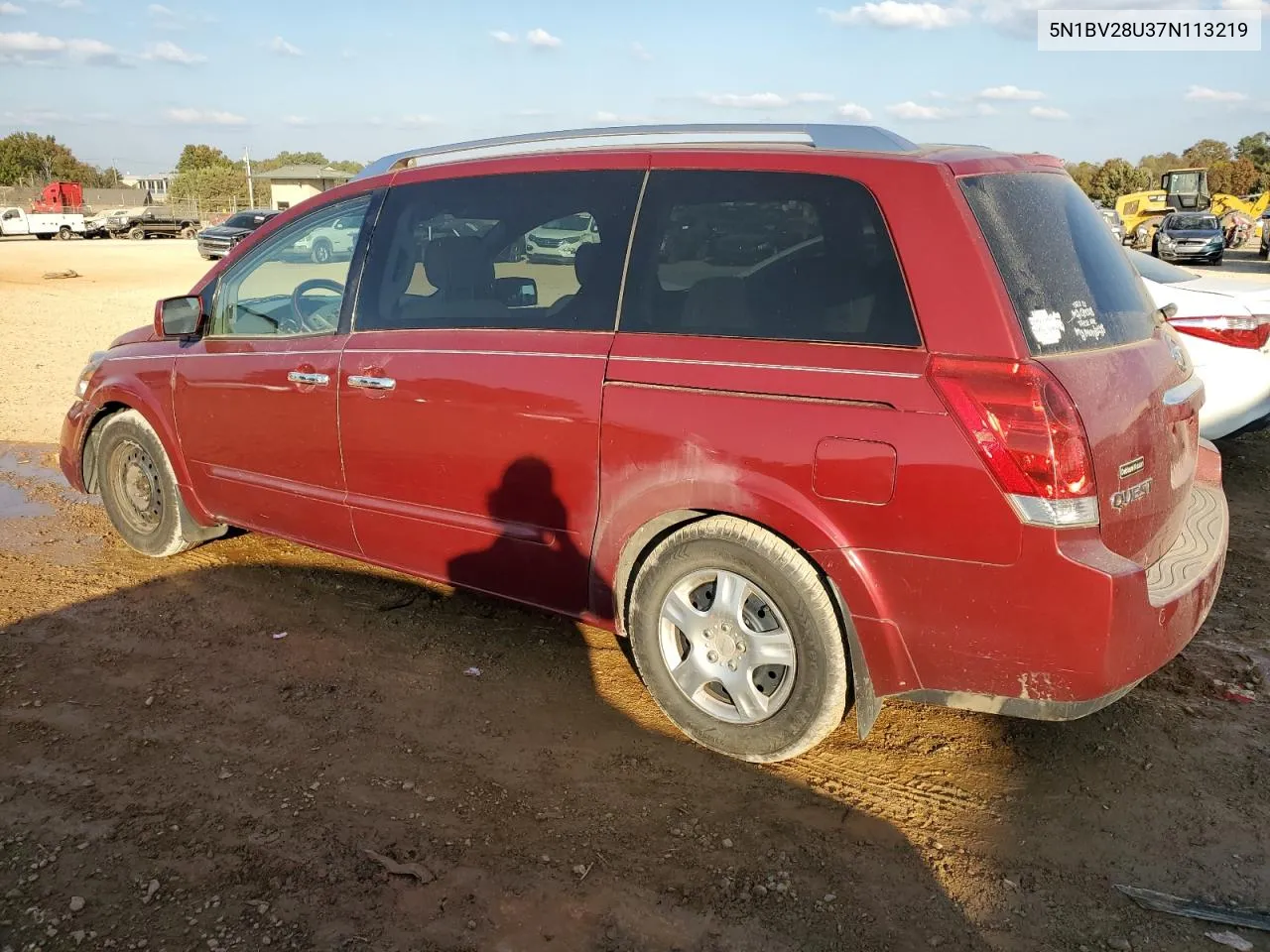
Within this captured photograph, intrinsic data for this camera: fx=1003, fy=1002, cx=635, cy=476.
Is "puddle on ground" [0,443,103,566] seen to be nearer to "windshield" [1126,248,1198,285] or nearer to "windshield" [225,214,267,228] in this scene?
"windshield" [1126,248,1198,285]

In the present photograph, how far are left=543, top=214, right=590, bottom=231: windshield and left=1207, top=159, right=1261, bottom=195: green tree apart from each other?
64534mm

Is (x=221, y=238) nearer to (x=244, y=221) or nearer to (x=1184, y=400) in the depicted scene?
(x=244, y=221)

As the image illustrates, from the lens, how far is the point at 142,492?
210 inches

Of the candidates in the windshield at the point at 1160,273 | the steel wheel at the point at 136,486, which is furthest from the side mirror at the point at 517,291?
the windshield at the point at 1160,273

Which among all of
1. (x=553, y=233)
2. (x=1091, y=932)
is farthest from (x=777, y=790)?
(x=553, y=233)

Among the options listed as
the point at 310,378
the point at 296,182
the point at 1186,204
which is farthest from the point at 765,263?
the point at 296,182

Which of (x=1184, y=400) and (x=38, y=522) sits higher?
(x=1184, y=400)

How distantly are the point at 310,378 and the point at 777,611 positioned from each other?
230cm

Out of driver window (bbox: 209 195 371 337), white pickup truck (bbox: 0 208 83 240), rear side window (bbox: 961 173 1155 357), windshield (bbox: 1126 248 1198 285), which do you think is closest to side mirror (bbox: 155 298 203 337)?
driver window (bbox: 209 195 371 337)

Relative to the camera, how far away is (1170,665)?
4.06m

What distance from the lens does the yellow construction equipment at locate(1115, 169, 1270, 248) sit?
118 feet

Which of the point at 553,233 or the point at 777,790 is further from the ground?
the point at 553,233

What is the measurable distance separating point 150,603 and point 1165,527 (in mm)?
4263

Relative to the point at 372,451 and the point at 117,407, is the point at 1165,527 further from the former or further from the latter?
the point at 117,407
